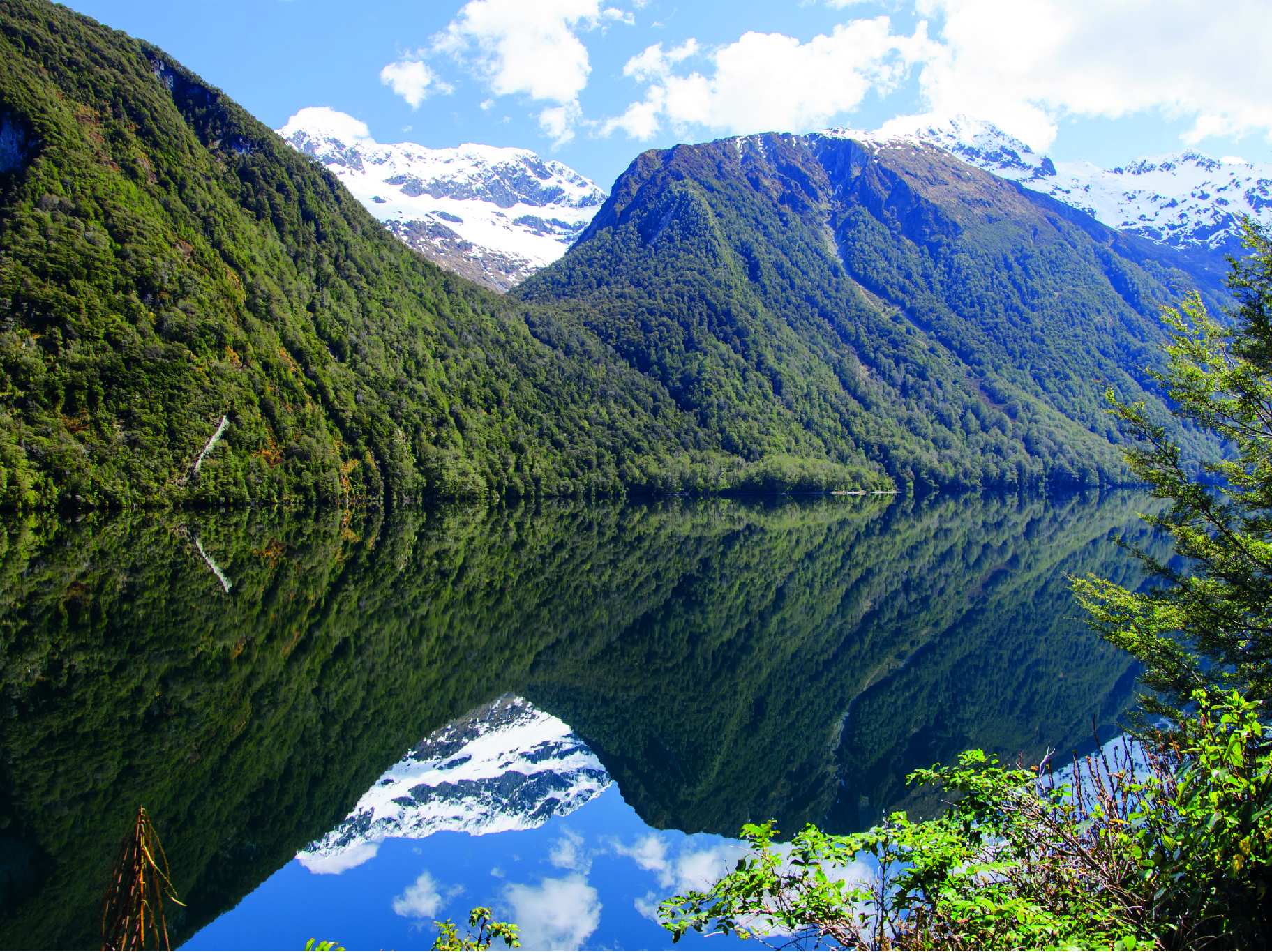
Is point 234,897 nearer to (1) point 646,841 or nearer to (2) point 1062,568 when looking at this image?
(1) point 646,841

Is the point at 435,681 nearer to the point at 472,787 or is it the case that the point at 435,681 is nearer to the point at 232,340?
the point at 472,787

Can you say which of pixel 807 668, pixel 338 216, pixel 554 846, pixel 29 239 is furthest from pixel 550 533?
pixel 338 216

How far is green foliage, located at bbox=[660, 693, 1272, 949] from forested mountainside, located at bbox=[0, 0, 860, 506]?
75340 mm

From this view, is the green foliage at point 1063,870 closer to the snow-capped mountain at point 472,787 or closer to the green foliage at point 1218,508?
the green foliage at point 1218,508

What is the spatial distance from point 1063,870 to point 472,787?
12877 millimetres

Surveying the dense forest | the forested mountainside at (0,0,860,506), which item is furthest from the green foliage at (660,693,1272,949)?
the forested mountainside at (0,0,860,506)

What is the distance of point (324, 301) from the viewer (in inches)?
4599

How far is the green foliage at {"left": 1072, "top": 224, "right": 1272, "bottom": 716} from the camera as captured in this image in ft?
42.2

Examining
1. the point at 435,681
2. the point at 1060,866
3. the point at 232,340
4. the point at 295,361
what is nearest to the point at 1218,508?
the point at 1060,866

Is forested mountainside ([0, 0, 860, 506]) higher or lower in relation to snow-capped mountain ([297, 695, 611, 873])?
higher

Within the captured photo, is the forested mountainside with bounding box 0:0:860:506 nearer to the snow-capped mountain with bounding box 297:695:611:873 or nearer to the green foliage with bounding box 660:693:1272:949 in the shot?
the snow-capped mountain with bounding box 297:695:611:873

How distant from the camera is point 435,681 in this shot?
74.1 ft

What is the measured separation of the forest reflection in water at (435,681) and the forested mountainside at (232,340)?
86.1ft

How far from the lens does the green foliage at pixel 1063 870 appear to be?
4230 mm
